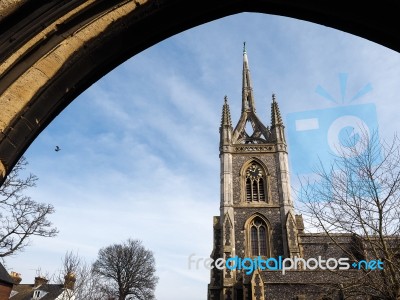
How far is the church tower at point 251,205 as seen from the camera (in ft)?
79.5

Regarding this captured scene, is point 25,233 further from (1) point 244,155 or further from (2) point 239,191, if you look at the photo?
(1) point 244,155

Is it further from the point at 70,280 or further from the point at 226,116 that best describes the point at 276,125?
the point at 70,280

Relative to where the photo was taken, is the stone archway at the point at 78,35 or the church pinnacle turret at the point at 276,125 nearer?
the stone archway at the point at 78,35

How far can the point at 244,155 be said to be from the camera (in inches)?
1185

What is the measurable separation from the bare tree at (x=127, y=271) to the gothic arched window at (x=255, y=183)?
20.5 m

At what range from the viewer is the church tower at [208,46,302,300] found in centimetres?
2422

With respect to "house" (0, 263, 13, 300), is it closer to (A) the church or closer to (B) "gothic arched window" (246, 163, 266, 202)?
(A) the church

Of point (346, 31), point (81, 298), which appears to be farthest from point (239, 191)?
point (346, 31)

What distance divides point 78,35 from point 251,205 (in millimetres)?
26240

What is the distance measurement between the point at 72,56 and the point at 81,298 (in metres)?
24.7

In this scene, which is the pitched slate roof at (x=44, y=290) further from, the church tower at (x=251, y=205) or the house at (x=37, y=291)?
the church tower at (x=251, y=205)

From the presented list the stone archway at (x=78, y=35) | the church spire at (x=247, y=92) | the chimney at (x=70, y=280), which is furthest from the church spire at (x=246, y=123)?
the stone archway at (x=78, y=35)

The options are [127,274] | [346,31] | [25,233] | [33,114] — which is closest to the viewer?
[33,114]

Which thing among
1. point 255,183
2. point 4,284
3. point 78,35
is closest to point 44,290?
point 4,284
